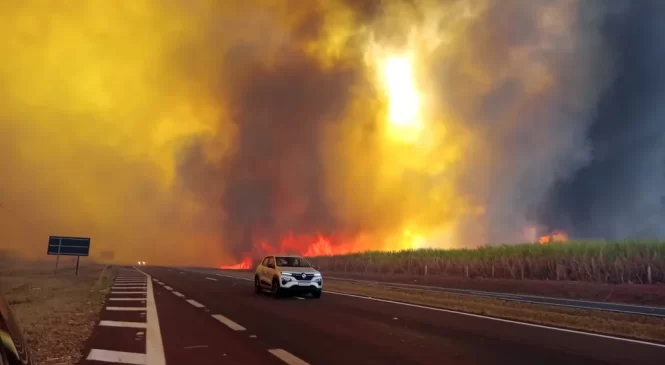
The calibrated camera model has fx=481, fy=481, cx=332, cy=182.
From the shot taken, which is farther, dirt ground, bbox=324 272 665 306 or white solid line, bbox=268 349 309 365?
dirt ground, bbox=324 272 665 306

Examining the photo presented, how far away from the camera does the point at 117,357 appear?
7910mm

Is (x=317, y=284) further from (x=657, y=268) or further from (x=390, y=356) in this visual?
(x=657, y=268)

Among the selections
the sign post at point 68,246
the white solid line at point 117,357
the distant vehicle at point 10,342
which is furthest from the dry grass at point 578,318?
the sign post at point 68,246

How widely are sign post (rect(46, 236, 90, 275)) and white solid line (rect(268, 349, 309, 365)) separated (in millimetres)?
39792

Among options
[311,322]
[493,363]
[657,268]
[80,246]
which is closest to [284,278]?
[311,322]

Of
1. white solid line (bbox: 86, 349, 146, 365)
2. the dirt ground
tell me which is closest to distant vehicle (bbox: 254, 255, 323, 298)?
white solid line (bbox: 86, 349, 146, 365)

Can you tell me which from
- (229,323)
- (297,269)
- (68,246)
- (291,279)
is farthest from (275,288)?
(68,246)

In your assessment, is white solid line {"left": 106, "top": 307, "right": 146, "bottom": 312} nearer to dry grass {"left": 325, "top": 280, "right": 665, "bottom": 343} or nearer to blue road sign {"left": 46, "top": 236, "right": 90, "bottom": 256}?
dry grass {"left": 325, "top": 280, "right": 665, "bottom": 343}

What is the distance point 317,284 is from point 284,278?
4.56 feet

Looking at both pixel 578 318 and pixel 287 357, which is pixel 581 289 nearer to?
pixel 578 318

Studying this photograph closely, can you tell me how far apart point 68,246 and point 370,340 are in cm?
4080

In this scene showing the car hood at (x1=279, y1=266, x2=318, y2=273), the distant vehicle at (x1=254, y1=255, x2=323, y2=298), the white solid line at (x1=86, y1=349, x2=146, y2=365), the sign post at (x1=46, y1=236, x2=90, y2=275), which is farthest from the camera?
the sign post at (x1=46, y1=236, x2=90, y2=275)

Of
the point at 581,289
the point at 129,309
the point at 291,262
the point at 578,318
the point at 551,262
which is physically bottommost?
the point at 129,309

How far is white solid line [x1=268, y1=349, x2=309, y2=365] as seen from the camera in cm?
741
